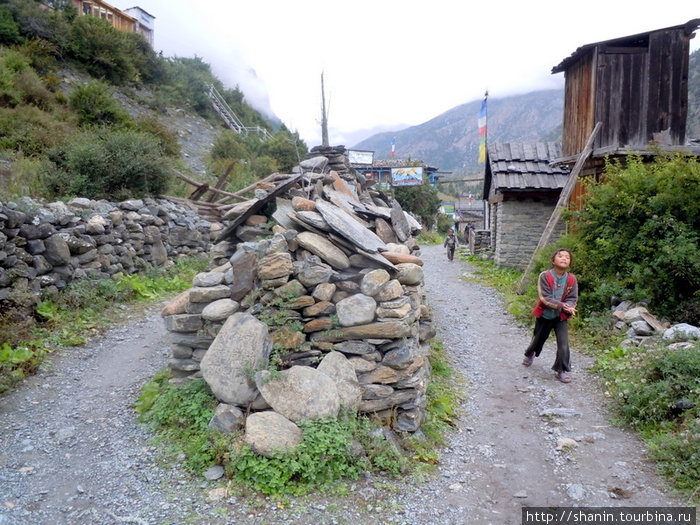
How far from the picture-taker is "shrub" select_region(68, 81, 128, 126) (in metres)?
18.0

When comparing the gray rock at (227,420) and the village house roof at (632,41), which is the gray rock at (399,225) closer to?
the gray rock at (227,420)

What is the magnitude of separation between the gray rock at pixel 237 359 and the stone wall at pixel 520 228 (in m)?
13.3

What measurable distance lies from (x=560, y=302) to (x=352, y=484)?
3.72 m

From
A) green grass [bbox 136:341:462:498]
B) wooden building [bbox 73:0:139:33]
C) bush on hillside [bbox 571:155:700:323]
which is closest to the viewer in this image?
green grass [bbox 136:341:462:498]

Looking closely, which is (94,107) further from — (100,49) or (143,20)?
(143,20)

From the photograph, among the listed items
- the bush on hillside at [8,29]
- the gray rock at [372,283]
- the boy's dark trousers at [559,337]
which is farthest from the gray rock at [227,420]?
the bush on hillside at [8,29]

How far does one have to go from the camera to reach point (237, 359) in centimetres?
416

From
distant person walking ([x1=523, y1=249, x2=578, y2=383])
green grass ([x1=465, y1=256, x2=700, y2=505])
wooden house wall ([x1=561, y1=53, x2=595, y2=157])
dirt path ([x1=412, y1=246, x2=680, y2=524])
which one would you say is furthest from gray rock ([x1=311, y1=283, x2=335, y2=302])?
wooden house wall ([x1=561, y1=53, x2=595, y2=157])

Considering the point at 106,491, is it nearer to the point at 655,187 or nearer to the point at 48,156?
the point at 655,187

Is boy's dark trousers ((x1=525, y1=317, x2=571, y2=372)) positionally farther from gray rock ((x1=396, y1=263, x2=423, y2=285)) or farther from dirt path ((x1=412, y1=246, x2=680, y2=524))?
gray rock ((x1=396, y1=263, x2=423, y2=285))

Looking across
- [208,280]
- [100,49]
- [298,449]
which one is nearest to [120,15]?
[100,49]

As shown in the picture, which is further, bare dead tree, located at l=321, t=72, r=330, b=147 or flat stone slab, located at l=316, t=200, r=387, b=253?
bare dead tree, located at l=321, t=72, r=330, b=147

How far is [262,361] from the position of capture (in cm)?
412

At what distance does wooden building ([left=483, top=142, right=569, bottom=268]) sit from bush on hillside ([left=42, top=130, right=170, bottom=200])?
10695mm
